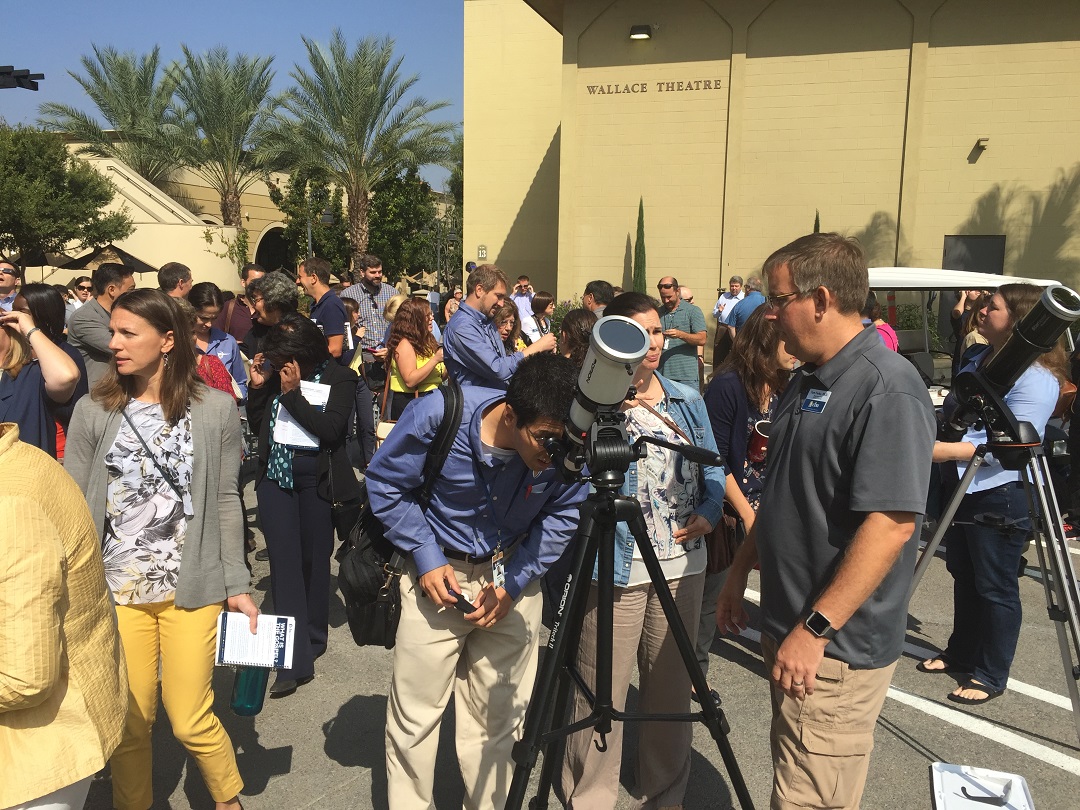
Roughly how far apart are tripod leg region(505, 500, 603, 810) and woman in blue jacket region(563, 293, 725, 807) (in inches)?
30.5

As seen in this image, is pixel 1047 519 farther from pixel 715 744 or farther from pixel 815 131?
pixel 815 131

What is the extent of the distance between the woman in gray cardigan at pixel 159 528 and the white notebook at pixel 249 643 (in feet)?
0.12

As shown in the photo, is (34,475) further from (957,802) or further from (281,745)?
(957,802)

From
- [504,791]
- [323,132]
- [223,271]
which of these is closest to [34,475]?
[504,791]

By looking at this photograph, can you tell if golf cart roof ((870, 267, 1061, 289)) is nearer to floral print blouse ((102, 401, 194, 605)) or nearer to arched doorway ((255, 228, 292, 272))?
floral print blouse ((102, 401, 194, 605))

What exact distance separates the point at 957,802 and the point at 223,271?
3230 cm

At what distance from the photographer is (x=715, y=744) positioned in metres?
3.79

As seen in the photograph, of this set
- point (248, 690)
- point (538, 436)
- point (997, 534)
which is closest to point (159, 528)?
point (248, 690)

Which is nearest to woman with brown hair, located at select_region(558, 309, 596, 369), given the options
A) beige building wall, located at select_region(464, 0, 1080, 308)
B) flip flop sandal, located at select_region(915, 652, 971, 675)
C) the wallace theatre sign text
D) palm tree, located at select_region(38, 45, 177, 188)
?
flip flop sandal, located at select_region(915, 652, 971, 675)

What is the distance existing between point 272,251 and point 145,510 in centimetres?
4035

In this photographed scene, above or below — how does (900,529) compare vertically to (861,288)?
below

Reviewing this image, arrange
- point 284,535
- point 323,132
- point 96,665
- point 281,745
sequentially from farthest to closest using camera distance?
point 323,132
point 284,535
point 281,745
point 96,665

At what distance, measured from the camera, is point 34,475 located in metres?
1.91

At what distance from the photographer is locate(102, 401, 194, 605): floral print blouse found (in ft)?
9.36
